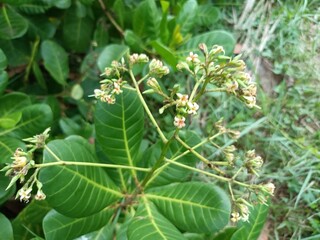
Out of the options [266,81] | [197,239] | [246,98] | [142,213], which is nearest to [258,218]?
[197,239]

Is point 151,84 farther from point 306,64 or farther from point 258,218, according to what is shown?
point 306,64

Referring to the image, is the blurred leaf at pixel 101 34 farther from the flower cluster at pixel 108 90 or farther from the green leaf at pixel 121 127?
the flower cluster at pixel 108 90

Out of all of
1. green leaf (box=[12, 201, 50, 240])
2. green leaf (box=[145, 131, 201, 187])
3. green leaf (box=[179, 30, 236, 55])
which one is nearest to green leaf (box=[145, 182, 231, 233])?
green leaf (box=[145, 131, 201, 187])

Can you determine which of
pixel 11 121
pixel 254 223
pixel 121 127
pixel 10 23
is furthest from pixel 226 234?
pixel 10 23

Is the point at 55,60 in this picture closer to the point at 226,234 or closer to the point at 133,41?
the point at 133,41

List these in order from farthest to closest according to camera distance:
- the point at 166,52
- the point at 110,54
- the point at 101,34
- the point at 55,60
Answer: the point at 101,34, the point at 55,60, the point at 110,54, the point at 166,52

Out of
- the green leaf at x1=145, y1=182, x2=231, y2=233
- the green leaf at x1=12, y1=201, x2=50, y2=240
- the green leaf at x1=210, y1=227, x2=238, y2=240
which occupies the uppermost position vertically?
the green leaf at x1=145, y1=182, x2=231, y2=233

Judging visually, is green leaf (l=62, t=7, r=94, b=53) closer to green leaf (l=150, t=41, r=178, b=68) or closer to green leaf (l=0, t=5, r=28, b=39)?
green leaf (l=0, t=5, r=28, b=39)

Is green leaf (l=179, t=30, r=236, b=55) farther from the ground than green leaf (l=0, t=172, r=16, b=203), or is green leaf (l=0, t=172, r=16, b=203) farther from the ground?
green leaf (l=179, t=30, r=236, b=55)
